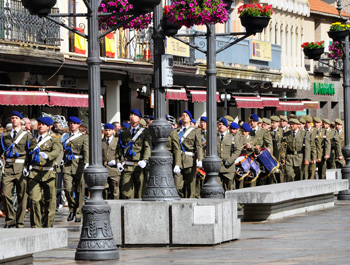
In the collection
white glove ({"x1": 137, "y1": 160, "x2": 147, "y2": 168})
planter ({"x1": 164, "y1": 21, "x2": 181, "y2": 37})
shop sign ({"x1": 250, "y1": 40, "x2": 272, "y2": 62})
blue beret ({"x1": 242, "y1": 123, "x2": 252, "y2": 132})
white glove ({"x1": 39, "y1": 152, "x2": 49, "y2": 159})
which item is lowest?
white glove ({"x1": 137, "y1": 160, "x2": 147, "y2": 168})

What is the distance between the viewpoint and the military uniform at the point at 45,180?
19.2 meters

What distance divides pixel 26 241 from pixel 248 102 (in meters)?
33.1

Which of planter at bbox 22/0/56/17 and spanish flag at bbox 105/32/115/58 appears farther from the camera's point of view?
spanish flag at bbox 105/32/115/58

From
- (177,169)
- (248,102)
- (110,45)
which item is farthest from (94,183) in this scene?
(248,102)

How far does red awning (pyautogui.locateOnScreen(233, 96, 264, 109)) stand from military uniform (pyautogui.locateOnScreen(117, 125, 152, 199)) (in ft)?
75.3

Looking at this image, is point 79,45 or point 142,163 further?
point 79,45

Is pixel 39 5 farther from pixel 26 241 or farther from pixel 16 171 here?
pixel 16 171

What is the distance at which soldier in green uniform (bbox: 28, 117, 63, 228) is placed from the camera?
63.0 ft

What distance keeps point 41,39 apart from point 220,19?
41.7 feet

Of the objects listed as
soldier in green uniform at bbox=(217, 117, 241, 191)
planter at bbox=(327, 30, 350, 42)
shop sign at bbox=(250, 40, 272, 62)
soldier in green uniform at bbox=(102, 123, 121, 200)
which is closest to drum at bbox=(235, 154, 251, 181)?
soldier in green uniform at bbox=(217, 117, 241, 191)

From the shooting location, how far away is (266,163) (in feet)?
84.3

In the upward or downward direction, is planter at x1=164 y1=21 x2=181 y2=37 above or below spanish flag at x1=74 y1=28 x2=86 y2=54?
below

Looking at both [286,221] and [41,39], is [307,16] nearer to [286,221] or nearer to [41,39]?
[41,39]

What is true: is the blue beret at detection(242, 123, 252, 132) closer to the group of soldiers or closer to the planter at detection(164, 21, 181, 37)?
the group of soldiers
